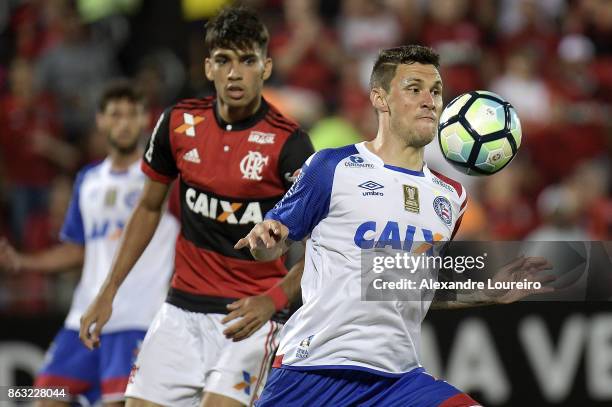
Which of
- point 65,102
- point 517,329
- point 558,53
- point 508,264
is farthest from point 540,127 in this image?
point 508,264

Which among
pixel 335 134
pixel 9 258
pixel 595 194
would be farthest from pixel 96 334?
pixel 595 194

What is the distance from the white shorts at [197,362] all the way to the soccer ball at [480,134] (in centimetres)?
140

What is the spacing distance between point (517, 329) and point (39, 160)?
562 centimetres

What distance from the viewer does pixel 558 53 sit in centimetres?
1325

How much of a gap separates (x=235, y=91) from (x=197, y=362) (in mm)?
1498

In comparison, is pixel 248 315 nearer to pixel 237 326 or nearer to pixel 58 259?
pixel 237 326

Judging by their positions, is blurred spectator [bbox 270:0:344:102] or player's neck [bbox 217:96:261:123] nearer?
player's neck [bbox 217:96:261:123]

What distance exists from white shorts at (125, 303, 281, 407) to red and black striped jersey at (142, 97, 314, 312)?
14 centimetres

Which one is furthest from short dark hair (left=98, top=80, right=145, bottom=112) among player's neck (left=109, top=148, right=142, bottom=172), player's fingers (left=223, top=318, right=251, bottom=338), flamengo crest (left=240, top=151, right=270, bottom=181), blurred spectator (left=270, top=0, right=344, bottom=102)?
blurred spectator (left=270, top=0, right=344, bottom=102)

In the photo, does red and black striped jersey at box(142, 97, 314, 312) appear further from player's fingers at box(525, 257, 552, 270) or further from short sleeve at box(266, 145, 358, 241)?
player's fingers at box(525, 257, 552, 270)

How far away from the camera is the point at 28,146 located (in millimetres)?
12211

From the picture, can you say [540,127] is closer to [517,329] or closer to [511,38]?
[511,38]

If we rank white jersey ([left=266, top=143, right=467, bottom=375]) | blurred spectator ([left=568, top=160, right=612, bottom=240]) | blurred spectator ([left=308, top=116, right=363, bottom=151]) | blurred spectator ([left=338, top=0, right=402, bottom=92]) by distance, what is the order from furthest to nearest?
blurred spectator ([left=338, top=0, right=402, bottom=92])
blurred spectator ([left=308, top=116, right=363, bottom=151])
blurred spectator ([left=568, top=160, right=612, bottom=240])
white jersey ([left=266, top=143, right=467, bottom=375])

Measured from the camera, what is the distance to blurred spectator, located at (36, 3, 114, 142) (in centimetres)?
1270
